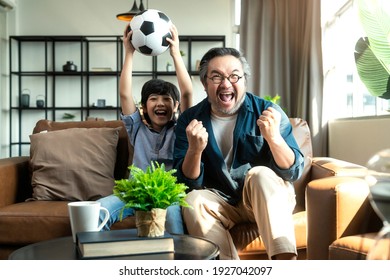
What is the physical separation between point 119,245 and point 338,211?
61 centimetres

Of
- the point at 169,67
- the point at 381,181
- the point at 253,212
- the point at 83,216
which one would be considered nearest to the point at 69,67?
the point at 169,67

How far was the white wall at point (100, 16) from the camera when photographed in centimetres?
541

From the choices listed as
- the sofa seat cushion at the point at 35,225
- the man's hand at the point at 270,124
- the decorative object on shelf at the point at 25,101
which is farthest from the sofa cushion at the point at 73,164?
the decorative object on shelf at the point at 25,101

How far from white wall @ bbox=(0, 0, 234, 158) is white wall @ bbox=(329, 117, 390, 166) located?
2196mm

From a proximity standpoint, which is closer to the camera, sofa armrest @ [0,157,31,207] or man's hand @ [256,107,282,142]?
man's hand @ [256,107,282,142]

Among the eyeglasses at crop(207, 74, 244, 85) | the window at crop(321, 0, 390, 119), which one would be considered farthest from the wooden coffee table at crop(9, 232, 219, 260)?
the window at crop(321, 0, 390, 119)

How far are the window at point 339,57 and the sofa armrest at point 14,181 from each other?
1985 millimetres

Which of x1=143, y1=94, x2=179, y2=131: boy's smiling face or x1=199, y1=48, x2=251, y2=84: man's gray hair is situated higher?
x1=199, y1=48, x2=251, y2=84: man's gray hair

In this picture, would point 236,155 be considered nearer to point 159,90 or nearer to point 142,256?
point 159,90

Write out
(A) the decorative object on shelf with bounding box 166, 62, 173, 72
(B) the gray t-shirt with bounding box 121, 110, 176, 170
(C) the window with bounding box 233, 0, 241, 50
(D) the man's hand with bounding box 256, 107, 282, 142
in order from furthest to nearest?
(C) the window with bounding box 233, 0, 241, 50, (A) the decorative object on shelf with bounding box 166, 62, 173, 72, (B) the gray t-shirt with bounding box 121, 110, 176, 170, (D) the man's hand with bounding box 256, 107, 282, 142

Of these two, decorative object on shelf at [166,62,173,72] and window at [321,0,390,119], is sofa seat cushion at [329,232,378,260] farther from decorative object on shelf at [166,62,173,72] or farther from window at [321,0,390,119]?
decorative object on shelf at [166,62,173,72]

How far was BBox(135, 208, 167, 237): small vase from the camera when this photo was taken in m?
1.03

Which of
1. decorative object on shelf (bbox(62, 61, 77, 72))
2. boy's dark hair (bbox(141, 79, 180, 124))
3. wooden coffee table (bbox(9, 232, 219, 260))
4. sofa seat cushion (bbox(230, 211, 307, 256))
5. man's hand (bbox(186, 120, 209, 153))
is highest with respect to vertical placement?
decorative object on shelf (bbox(62, 61, 77, 72))
